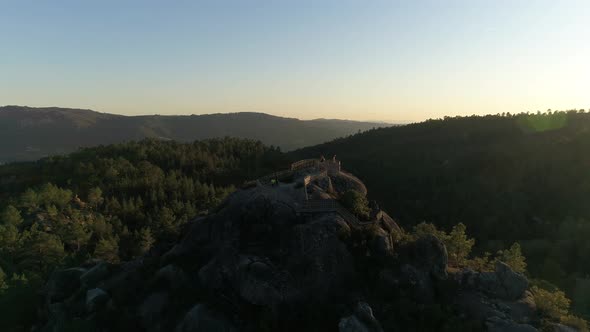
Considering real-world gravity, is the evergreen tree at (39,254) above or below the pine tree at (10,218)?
below

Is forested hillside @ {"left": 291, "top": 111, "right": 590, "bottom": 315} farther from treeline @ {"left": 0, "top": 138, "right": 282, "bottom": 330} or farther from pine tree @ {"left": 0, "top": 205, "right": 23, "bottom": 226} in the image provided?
pine tree @ {"left": 0, "top": 205, "right": 23, "bottom": 226}

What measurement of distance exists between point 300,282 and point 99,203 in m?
115

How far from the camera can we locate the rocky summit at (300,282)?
28.4 meters

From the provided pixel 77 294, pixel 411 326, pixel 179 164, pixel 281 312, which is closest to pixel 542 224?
pixel 411 326

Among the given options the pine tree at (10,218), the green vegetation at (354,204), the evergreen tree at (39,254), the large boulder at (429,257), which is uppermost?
the green vegetation at (354,204)

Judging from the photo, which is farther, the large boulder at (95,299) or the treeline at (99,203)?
the treeline at (99,203)

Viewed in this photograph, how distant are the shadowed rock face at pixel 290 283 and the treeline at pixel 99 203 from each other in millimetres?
9873

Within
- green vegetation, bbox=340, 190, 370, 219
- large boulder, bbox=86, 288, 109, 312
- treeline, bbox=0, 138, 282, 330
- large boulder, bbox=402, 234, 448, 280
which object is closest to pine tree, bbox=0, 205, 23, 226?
treeline, bbox=0, 138, 282, 330

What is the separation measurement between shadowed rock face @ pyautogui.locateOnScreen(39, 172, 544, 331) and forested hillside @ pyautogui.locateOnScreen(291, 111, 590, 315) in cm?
4190

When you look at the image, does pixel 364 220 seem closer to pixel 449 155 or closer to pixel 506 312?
pixel 506 312

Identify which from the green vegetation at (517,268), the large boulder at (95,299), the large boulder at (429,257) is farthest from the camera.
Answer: the large boulder at (95,299)

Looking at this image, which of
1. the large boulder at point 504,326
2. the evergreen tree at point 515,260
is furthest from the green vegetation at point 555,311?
the evergreen tree at point 515,260

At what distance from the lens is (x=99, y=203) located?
4744 inches

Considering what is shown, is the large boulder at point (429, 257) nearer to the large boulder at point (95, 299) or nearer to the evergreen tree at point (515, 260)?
the evergreen tree at point (515, 260)
